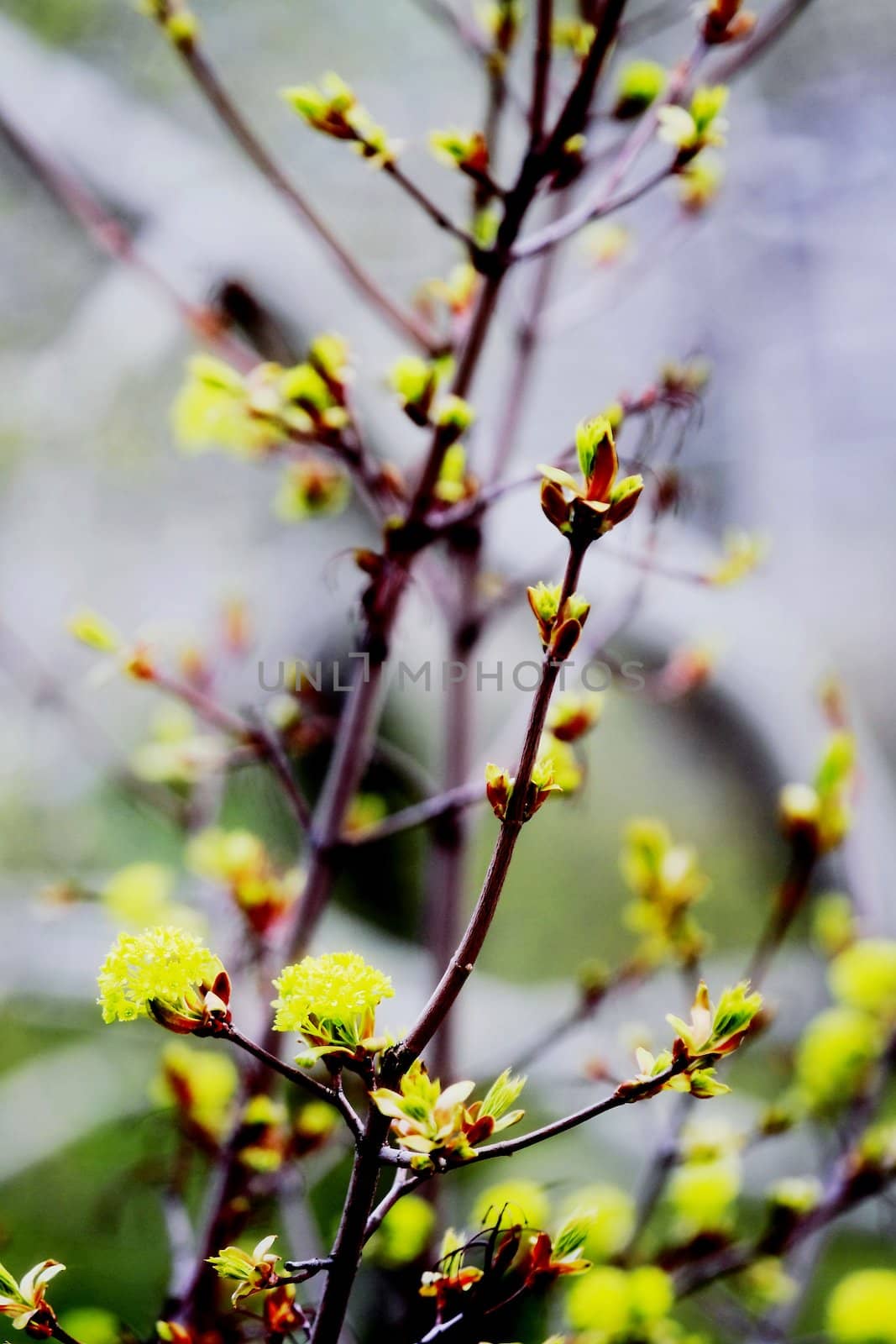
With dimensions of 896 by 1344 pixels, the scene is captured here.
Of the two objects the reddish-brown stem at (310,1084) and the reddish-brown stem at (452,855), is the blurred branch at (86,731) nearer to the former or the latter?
the reddish-brown stem at (452,855)

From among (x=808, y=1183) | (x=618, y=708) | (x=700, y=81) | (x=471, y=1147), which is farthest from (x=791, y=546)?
(x=471, y=1147)

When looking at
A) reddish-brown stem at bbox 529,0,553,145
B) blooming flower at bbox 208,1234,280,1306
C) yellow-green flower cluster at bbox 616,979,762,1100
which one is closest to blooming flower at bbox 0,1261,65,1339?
blooming flower at bbox 208,1234,280,1306

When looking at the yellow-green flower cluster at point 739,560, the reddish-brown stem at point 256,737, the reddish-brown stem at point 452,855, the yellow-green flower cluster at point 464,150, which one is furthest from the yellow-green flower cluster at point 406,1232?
the yellow-green flower cluster at point 464,150

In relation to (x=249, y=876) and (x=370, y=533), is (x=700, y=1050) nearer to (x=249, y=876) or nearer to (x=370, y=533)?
(x=249, y=876)

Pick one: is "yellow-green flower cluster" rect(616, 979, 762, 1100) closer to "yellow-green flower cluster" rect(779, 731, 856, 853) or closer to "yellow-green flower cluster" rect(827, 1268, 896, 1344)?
"yellow-green flower cluster" rect(779, 731, 856, 853)

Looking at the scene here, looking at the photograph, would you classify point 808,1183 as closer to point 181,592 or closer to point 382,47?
point 181,592

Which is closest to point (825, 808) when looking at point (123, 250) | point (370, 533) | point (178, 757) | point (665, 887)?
point (665, 887)
